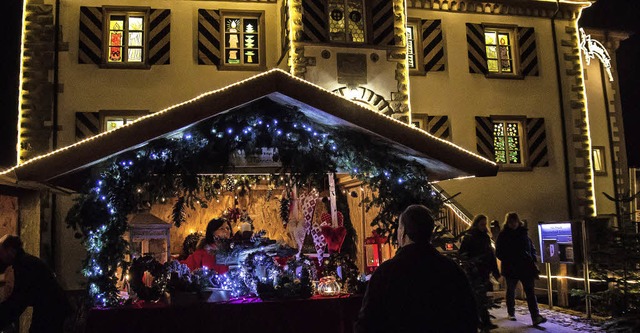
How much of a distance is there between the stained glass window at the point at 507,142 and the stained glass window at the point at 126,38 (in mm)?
9809

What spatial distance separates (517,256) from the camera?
9.59m

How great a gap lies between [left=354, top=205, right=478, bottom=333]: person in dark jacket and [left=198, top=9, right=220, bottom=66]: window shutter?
1137 cm

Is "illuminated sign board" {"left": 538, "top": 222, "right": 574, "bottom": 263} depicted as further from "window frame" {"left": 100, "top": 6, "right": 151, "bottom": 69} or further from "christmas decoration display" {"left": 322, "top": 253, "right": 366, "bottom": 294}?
"window frame" {"left": 100, "top": 6, "right": 151, "bottom": 69}

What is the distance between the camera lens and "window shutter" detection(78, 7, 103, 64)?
44.5ft

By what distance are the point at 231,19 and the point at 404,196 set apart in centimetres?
900

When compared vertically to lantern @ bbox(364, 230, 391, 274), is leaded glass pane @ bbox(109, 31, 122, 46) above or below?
above

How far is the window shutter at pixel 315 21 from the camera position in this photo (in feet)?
43.5

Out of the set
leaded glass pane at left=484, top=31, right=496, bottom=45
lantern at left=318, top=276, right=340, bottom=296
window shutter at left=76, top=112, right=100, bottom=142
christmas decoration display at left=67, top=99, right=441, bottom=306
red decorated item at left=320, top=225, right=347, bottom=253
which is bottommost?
lantern at left=318, top=276, right=340, bottom=296

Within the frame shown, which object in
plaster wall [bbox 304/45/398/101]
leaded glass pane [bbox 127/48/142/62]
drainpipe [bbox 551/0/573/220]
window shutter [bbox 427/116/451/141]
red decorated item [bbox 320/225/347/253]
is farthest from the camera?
drainpipe [bbox 551/0/573/220]

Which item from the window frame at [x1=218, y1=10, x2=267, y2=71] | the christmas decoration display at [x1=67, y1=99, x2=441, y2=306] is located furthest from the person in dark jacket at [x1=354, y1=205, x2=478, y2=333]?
the window frame at [x1=218, y1=10, x2=267, y2=71]

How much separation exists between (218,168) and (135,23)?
338 inches

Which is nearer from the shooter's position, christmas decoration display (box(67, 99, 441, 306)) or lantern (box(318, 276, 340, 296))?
christmas decoration display (box(67, 99, 441, 306))

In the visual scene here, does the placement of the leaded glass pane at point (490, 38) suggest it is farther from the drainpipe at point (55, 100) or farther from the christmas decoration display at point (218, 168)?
the drainpipe at point (55, 100)

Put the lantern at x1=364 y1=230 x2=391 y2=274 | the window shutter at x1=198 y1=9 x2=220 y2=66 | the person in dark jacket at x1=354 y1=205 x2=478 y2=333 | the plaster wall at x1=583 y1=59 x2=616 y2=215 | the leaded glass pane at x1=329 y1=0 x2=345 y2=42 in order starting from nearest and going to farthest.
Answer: the person in dark jacket at x1=354 y1=205 x2=478 y2=333 < the lantern at x1=364 y1=230 x2=391 y2=274 < the leaded glass pane at x1=329 y1=0 x2=345 y2=42 < the window shutter at x1=198 y1=9 x2=220 y2=66 < the plaster wall at x1=583 y1=59 x2=616 y2=215
